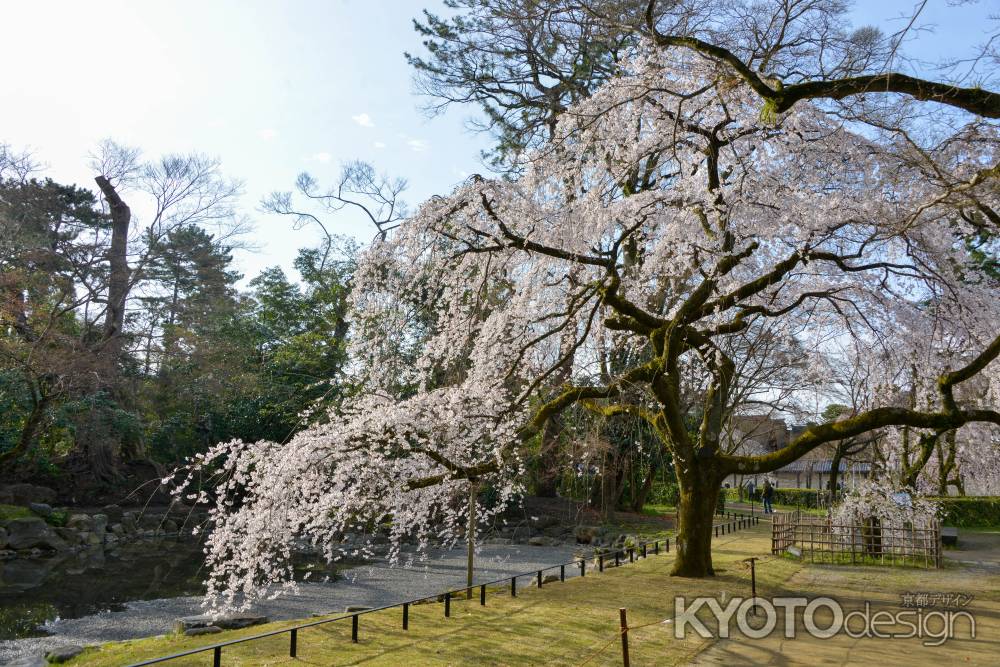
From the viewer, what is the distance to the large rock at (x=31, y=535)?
15414 mm

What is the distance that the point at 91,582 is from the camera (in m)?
12.4

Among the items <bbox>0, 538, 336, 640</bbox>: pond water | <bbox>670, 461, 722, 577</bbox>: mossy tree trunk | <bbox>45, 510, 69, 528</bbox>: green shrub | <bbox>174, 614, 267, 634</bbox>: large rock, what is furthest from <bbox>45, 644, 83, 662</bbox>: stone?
<bbox>45, 510, 69, 528</bbox>: green shrub

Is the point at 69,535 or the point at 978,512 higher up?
the point at 978,512

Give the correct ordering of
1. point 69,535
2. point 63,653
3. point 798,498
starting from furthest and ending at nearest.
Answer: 1. point 798,498
2. point 69,535
3. point 63,653

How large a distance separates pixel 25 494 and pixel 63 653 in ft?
46.5

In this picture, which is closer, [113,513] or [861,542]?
[861,542]

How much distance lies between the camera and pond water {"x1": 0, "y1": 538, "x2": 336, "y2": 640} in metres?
9.93

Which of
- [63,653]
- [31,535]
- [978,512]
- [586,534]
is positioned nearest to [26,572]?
[31,535]

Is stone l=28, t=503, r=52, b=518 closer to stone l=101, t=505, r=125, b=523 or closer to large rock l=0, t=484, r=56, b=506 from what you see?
large rock l=0, t=484, r=56, b=506

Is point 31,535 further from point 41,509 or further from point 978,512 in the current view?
point 978,512

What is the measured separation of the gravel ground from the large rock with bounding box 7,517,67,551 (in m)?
7.01

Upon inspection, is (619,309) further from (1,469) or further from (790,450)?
(1,469)

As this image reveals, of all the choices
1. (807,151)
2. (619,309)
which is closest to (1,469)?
(619,309)

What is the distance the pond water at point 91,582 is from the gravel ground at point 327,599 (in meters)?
0.45
